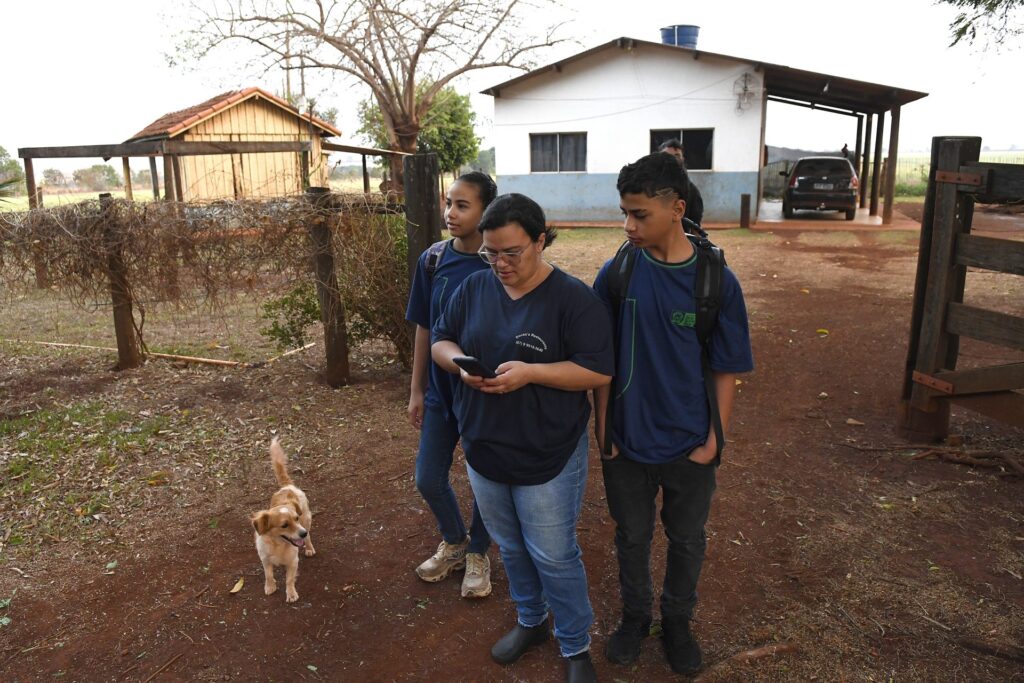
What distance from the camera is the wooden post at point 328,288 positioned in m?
5.99

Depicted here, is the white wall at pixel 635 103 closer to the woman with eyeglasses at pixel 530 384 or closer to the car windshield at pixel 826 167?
the car windshield at pixel 826 167

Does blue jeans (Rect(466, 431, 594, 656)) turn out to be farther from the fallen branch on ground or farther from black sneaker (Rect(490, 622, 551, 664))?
the fallen branch on ground

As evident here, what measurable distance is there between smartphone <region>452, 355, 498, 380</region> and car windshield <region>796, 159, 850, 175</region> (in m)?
20.7

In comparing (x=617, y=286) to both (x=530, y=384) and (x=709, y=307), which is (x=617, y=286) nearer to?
(x=709, y=307)

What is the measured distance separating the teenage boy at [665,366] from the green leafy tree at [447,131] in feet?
89.6

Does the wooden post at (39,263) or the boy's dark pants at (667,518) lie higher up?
the wooden post at (39,263)

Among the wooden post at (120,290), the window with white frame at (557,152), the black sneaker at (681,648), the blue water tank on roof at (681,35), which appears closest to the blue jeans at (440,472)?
the black sneaker at (681,648)

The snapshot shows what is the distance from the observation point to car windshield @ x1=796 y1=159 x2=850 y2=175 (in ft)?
67.7

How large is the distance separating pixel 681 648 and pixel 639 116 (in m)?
19.3

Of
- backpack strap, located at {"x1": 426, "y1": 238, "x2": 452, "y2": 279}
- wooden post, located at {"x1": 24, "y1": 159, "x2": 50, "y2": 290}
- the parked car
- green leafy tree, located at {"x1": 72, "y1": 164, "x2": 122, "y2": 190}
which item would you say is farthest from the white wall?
backpack strap, located at {"x1": 426, "y1": 238, "x2": 452, "y2": 279}

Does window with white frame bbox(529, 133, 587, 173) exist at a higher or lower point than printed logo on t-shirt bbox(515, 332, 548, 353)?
higher

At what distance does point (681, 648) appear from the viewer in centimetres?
296

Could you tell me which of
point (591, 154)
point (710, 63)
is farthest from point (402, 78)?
point (710, 63)

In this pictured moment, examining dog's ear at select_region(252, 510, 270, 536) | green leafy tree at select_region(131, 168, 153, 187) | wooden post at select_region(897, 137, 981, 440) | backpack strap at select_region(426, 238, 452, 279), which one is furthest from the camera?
green leafy tree at select_region(131, 168, 153, 187)
